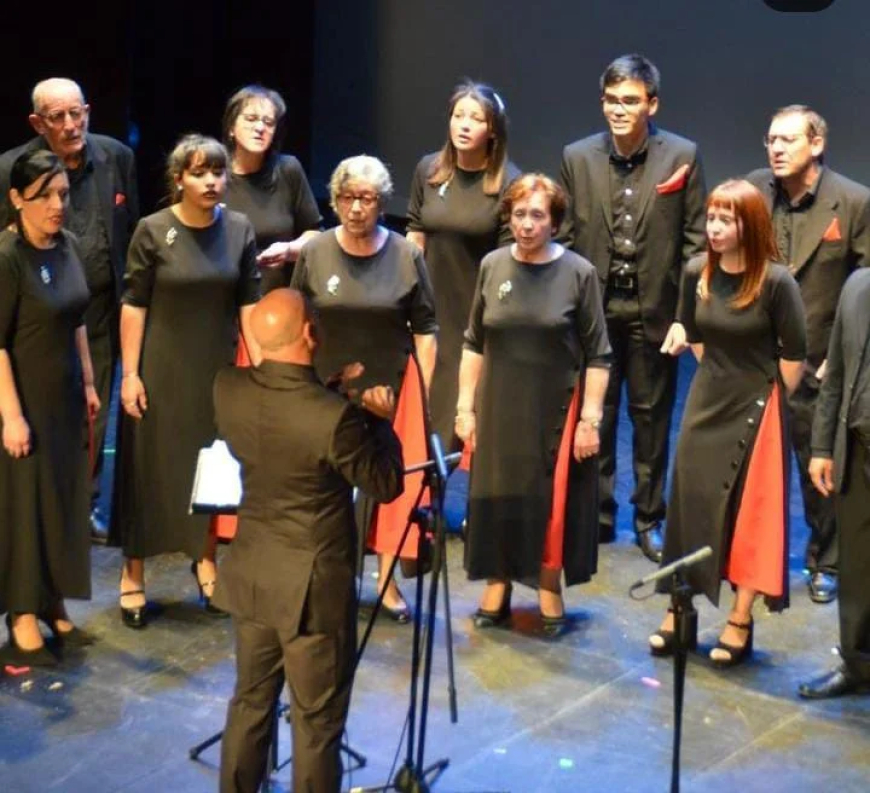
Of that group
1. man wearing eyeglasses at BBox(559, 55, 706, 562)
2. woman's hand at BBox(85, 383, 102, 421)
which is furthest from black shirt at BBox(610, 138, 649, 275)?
woman's hand at BBox(85, 383, 102, 421)

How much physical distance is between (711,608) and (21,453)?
2.31 m

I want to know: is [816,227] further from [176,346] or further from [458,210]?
[176,346]

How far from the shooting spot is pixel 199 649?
17.7 feet

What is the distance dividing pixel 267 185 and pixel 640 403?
1.53m

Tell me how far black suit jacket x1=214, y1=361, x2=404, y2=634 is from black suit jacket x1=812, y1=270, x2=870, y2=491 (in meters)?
1.63

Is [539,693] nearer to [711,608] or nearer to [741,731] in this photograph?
[741,731]

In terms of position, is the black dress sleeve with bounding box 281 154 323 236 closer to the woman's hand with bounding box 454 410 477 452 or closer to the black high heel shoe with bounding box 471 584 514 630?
the woman's hand with bounding box 454 410 477 452

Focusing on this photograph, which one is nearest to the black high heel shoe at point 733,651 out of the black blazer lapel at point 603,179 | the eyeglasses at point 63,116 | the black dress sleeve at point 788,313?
the black dress sleeve at point 788,313

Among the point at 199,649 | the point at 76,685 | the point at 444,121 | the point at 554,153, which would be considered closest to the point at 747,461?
the point at 199,649

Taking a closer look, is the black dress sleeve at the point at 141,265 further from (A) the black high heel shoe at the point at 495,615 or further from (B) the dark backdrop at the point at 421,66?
(B) the dark backdrop at the point at 421,66

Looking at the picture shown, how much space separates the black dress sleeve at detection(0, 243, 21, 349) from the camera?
4.98 m

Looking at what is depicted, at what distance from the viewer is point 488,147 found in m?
6.02

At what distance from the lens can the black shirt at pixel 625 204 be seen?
6.12m

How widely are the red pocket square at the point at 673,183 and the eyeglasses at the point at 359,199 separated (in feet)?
3.90
